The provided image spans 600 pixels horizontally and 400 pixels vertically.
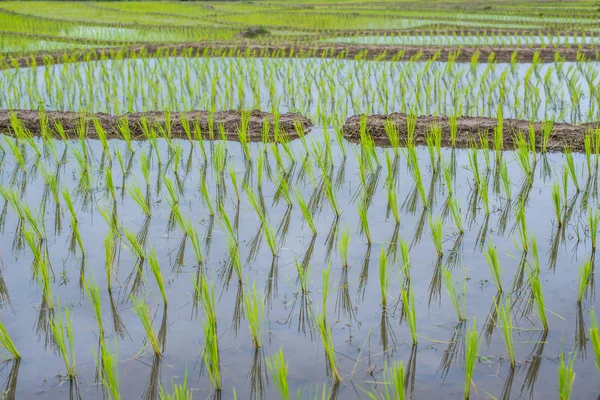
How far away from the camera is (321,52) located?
956cm

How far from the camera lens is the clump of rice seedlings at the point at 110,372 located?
2.06 meters

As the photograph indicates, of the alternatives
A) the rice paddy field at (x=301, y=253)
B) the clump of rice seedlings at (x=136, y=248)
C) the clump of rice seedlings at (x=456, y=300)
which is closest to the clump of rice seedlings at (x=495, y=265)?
the rice paddy field at (x=301, y=253)

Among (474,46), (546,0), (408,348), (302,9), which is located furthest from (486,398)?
(546,0)

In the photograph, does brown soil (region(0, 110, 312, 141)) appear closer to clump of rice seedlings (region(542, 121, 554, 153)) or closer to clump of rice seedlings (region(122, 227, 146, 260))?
clump of rice seedlings (region(542, 121, 554, 153))

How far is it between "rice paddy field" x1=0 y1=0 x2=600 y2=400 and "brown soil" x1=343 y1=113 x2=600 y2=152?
0.02 meters

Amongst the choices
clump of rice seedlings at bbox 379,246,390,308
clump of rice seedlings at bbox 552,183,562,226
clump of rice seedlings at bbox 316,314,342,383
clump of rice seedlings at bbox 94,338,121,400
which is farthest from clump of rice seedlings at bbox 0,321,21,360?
Result: clump of rice seedlings at bbox 552,183,562,226

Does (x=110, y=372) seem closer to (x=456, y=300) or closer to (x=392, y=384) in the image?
(x=392, y=384)

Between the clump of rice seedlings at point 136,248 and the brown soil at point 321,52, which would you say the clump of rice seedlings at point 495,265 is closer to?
the clump of rice seedlings at point 136,248

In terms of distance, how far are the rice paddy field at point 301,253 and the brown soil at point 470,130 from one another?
18 mm

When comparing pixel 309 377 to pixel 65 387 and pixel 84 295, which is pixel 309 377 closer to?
pixel 65 387

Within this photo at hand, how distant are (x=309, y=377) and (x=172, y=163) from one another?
9.13ft

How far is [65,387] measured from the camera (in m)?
2.35

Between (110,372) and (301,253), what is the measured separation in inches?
57.2

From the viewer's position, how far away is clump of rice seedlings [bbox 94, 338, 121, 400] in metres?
2.06
